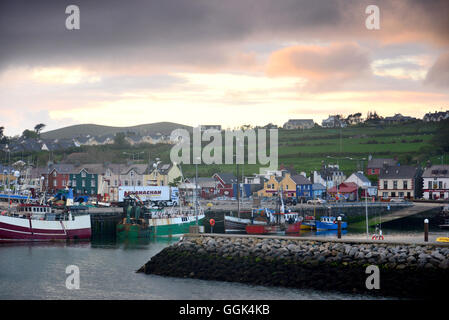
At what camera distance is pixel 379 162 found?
388 feet

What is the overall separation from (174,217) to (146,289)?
2982 centimetres

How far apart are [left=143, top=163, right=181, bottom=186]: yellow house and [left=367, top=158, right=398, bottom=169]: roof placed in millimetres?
36933

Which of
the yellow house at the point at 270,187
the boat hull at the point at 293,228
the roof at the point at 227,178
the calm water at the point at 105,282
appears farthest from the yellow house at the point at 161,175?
the calm water at the point at 105,282

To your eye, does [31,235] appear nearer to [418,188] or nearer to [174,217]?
[174,217]

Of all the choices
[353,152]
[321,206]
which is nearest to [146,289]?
[321,206]

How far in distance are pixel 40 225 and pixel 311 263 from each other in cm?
3273

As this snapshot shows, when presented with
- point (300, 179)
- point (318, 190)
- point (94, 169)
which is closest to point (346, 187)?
point (318, 190)

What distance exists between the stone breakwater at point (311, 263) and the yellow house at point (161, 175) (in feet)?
211

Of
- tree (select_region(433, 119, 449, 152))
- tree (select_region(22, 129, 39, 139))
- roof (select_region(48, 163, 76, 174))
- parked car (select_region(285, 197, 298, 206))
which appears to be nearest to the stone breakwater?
parked car (select_region(285, 197, 298, 206))

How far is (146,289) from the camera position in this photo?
3434 cm

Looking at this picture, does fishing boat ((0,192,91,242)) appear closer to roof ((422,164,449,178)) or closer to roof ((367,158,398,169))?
roof ((422,164,449,178))

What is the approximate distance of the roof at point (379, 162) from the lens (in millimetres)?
115812
